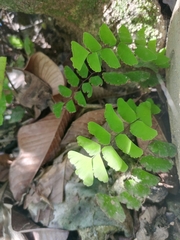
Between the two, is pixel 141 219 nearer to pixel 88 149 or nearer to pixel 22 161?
pixel 88 149

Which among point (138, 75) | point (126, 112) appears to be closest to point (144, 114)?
point (126, 112)

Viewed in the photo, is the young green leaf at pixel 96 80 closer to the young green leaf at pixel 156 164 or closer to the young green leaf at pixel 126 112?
the young green leaf at pixel 126 112

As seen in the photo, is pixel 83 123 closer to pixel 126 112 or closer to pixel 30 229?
pixel 126 112

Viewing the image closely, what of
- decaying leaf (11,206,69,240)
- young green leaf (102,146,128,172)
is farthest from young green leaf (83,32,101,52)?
decaying leaf (11,206,69,240)

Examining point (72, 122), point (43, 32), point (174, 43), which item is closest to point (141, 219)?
point (72, 122)

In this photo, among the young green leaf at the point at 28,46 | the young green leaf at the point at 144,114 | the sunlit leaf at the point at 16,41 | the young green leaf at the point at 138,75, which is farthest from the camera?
the sunlit leaf at the point at 16,41

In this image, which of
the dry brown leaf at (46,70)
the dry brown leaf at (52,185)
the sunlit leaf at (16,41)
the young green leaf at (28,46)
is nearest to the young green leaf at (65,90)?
the dry brown leaf at (46,70)
